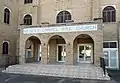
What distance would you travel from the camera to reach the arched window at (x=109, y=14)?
2186cm

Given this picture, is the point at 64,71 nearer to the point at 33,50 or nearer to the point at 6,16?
the point at 33,50

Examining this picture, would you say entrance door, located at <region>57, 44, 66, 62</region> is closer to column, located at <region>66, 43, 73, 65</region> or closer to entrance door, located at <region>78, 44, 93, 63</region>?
entrance door, located at <region>78, 44, 93, 63</region>

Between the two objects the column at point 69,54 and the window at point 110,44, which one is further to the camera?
the window at point 110,44

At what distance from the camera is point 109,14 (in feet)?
72.3

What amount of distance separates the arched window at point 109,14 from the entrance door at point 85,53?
399 centimetres

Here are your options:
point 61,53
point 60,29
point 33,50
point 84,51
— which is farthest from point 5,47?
point 84,51

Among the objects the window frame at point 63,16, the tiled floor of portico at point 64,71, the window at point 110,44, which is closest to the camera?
the tiled floor of portico at point 64,71

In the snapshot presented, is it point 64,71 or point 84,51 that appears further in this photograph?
point 84,51

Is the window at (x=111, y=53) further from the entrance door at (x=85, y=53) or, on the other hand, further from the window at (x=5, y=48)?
the window at (x=5, y=48)

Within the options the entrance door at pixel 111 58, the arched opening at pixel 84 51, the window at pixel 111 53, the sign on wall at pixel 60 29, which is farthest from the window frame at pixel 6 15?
the entrance door at pixel 111 58

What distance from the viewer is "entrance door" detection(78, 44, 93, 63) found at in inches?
914

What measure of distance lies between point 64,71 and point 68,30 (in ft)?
14.9

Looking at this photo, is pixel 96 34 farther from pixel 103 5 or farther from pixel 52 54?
pixel 52 54

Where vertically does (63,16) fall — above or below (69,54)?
above
